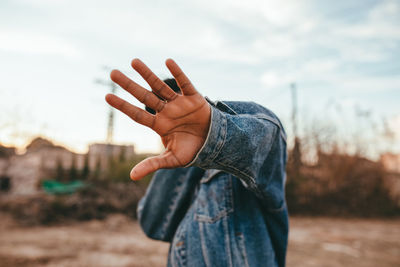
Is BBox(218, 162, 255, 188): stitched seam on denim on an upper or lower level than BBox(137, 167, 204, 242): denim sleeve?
upper

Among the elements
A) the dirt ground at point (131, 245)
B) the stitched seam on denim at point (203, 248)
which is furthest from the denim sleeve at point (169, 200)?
the dirt ground at point (131, 245)

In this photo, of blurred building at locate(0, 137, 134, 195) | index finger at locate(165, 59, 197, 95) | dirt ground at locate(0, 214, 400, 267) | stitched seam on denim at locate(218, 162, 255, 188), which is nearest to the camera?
index finger at locate(165, 59, 197, 95)

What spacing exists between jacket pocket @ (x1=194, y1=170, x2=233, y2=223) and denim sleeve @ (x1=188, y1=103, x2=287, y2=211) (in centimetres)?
17

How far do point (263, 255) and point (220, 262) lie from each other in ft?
0.56

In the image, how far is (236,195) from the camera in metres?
1.15

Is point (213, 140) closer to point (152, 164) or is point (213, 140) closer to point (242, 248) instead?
point (152, 164)

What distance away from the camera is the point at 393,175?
8.44m

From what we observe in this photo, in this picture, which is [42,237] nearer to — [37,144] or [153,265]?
[153,265]

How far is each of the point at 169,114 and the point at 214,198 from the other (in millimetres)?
496

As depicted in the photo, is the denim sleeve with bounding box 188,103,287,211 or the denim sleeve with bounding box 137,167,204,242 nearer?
the denim sleeve with bounding box 188,103,287,211

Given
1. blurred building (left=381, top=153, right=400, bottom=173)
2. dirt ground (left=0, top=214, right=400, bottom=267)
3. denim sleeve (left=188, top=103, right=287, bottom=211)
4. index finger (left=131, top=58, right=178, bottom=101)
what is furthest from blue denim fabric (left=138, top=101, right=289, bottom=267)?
blurred building (left=381, top=153, right=400, bottom=173)

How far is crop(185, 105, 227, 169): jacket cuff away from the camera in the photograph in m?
0.82

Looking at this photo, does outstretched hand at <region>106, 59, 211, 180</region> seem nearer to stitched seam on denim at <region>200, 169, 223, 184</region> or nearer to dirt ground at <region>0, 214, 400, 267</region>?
stitched seam on denim at <region>200, 169, 223, 184</region>

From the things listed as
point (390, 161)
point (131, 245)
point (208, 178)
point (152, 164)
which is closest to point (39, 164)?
point (131, 245)
